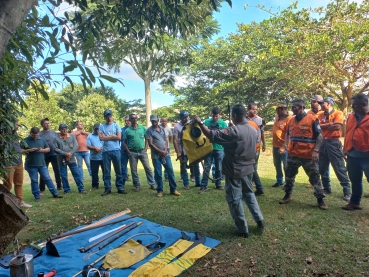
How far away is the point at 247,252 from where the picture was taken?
360 cm

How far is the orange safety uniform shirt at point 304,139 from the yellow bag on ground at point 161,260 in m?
2.68

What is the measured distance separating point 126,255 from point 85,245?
84 cm

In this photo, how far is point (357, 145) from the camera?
4738 millimetres

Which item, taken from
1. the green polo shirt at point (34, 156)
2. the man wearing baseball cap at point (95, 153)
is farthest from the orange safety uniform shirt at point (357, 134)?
the green polo shirt at point (34, 156)

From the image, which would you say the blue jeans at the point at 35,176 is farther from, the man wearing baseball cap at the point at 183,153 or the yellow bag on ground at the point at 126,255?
the yellow bag on ground at the point at 126,255

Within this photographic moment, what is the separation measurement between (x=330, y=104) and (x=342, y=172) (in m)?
1.48

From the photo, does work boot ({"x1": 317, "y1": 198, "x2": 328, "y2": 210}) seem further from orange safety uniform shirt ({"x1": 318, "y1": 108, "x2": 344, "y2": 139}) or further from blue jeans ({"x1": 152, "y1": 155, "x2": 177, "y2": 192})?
blue jeans ({"x1": 152, "y1": 155, "x2": 177, "y2": 192})

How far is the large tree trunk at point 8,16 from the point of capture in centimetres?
119

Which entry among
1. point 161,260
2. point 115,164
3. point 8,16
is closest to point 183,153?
point 115,164

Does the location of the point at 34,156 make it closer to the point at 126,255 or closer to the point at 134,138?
the point at 134,138

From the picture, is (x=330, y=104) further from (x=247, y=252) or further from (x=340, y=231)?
(x=247, y=252)

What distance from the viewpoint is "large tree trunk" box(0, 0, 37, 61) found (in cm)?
119

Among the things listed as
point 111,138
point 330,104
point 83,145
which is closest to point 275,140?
point 330,104

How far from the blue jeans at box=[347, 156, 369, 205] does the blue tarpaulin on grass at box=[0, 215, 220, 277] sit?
289 cm
